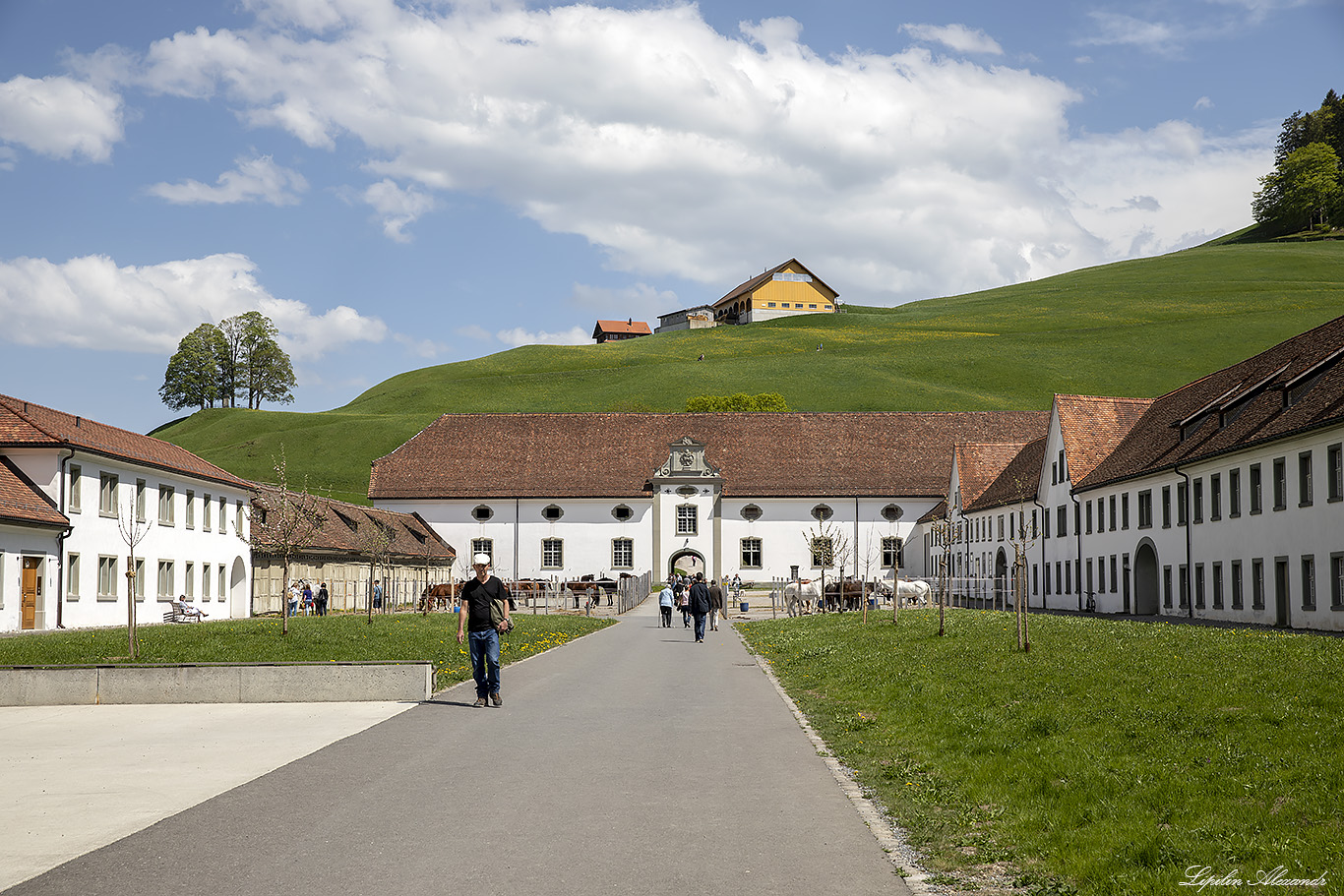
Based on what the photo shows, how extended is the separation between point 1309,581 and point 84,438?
39.2m

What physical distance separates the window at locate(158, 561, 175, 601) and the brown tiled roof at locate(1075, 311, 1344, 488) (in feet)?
121

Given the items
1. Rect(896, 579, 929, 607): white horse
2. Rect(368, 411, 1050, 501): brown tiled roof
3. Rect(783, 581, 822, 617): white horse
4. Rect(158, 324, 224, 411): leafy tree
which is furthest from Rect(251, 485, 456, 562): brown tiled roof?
Rect(158, 324, 224, 411): leafy tree

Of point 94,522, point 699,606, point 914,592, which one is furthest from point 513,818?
point 914,592

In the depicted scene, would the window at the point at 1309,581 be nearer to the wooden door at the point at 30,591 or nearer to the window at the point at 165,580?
the wooden door at the point at 30,591

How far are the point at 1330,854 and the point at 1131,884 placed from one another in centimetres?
135

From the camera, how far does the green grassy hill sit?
116062 mm

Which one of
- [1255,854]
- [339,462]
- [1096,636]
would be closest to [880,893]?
[1255,854]

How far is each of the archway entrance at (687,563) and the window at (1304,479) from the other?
164 ft

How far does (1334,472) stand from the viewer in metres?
32.1

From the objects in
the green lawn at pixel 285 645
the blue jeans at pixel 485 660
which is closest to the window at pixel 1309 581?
the green lawn at pixel 285 645

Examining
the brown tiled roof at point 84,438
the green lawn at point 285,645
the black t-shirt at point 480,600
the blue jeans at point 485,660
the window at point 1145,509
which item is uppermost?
the brown tiled roof at point 84,438

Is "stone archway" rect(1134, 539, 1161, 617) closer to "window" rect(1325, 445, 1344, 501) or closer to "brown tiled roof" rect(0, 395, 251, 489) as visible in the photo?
"window" rect(1325, 445, 1344, 501)

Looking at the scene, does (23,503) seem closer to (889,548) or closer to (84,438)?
(84,438)

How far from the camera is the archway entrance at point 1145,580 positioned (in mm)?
45531
